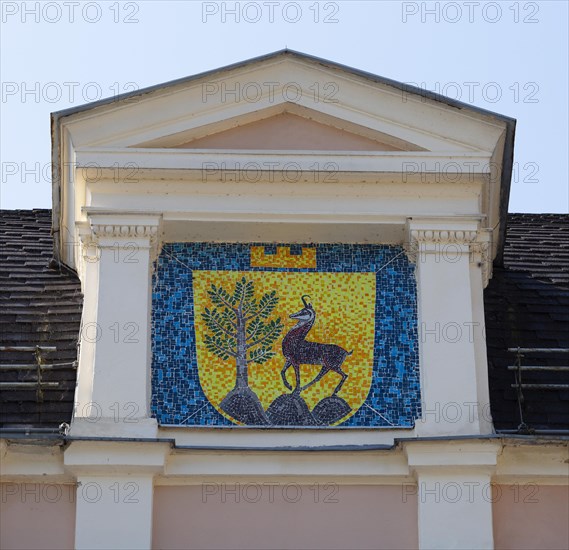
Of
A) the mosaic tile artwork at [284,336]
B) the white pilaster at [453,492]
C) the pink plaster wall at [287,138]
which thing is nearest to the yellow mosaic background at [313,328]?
the mosaic tile artwork at [284,336]

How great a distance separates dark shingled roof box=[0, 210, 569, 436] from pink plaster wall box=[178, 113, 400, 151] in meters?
1.71

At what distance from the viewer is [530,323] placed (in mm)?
14570

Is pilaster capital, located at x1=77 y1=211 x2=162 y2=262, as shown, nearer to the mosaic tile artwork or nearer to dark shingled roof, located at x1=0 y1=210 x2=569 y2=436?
the mosaic tile artwork

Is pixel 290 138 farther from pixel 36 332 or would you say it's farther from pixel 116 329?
pixel 36 332

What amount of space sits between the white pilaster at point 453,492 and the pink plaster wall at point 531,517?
114mm

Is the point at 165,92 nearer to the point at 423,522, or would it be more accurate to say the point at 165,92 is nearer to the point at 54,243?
the point at 54,243

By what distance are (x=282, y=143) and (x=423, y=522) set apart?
10.4ft

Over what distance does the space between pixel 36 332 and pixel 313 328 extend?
224cm

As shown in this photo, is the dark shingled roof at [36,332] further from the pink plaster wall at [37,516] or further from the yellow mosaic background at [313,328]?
the yellow mosaic background at [313,328]

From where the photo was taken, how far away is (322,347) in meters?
13.5

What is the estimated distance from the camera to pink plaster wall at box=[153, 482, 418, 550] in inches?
495

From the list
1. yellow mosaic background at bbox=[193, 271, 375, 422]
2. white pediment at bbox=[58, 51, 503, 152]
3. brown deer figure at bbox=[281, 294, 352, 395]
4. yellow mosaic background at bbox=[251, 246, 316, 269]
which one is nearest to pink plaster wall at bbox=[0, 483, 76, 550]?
yellow mosaic background at bbox=[193, 271, 375, 422]

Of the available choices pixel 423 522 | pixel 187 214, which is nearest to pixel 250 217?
pixel 187 214

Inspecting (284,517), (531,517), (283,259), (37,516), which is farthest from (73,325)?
(531,517)
